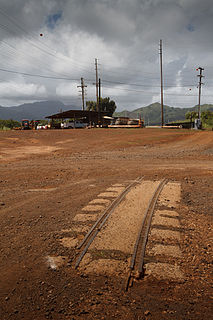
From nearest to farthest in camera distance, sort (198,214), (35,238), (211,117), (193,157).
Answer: (35,238) → (198,214) → (193,157) → (211,117)

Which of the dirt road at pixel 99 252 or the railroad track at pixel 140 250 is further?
the railroad track at pixel 140 250

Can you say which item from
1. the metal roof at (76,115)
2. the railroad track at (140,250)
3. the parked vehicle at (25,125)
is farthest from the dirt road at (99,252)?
the parked vehicle at (25,125)

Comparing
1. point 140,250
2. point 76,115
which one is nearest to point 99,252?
point 140,250

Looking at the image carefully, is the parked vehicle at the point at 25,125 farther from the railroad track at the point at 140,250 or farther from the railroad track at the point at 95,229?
the railroad track at the point at 140,250

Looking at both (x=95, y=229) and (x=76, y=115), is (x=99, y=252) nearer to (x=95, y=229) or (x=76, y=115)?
(x=95, y=229)

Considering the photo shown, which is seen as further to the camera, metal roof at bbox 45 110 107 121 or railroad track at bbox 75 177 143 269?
metal roof at bbox 45 110 107 121

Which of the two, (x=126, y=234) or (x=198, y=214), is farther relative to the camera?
(x=198, y=214)

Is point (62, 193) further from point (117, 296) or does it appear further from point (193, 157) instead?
point (193, 157)

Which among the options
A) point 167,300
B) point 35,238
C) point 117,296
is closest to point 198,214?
point 167,300

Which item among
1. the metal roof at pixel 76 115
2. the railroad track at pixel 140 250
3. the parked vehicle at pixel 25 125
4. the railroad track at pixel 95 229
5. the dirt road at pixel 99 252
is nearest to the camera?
the dirt road at pixel 99 252

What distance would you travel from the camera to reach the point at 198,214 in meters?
6.16

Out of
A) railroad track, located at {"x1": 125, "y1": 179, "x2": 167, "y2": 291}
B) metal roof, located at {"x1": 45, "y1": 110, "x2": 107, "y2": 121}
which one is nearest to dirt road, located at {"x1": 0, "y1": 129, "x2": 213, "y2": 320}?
railroad track, located at {"x1": 125, "y1": 179, "x2": 167, "y2": 291}

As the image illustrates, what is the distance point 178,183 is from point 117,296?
6267mm

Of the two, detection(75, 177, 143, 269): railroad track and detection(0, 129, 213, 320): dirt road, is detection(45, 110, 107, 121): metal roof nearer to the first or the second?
detection(0, 129, 213, 320): dirt road
